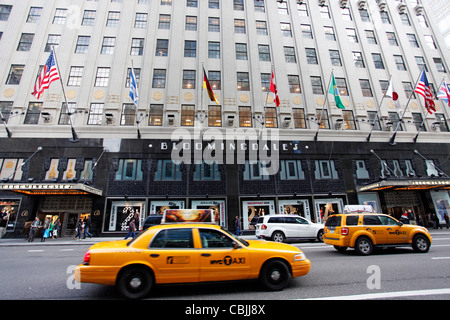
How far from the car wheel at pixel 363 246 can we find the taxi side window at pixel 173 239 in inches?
300

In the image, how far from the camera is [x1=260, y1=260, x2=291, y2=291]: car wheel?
16.5 ft

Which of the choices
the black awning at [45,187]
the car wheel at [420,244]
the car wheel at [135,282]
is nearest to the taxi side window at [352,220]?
the car wheel at [420,244]

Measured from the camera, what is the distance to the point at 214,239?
5.20 metres

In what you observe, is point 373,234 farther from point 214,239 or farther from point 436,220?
point 436,220

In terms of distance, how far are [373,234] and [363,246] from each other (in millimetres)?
674

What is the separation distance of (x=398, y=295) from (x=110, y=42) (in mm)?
29529

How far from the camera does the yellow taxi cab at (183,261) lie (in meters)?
4.62

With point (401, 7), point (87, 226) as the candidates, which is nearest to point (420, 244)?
point (87, 226)

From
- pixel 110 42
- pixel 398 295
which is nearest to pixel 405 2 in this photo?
pixel 110 42

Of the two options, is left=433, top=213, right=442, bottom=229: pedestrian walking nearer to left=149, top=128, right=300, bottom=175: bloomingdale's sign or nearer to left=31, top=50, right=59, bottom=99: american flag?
left=149, top=128, right=300, bottom=175: bloomingdale's sign

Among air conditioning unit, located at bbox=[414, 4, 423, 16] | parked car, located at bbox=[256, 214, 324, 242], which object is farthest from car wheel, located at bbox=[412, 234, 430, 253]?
air conditioning unit, located at bbox=[414, 4, 423, 16]

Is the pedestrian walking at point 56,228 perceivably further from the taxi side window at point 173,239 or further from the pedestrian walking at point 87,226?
the taxi side window at point 173,239

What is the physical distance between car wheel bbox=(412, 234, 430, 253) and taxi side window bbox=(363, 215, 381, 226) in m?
1.63
